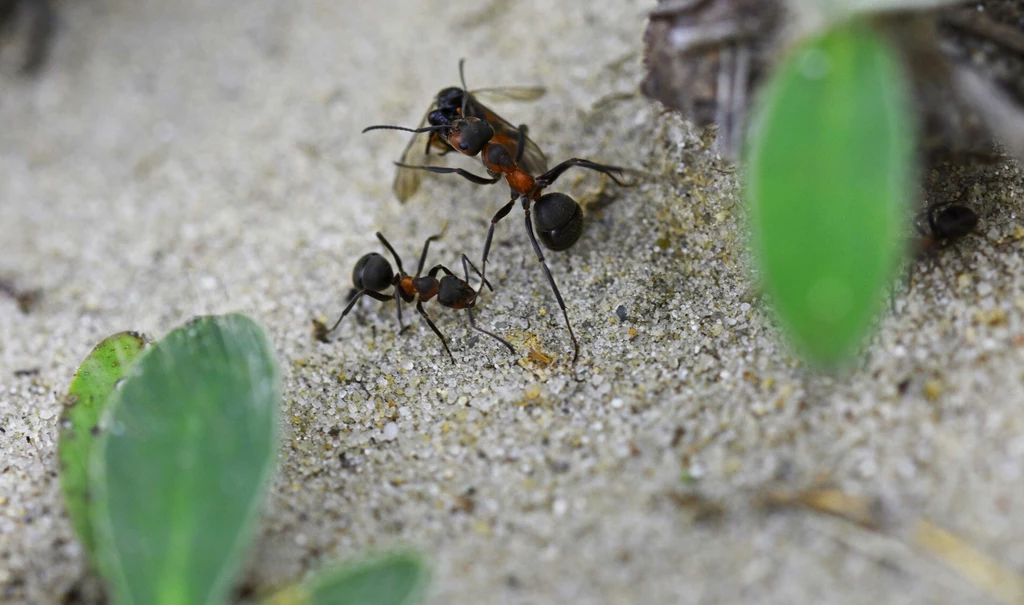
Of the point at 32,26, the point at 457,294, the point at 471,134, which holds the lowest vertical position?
the point at 457,294

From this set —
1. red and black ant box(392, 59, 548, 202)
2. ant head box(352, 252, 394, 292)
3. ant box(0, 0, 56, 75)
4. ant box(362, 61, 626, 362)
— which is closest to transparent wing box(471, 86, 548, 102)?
red and black ant box(392, 59, 548, 202)

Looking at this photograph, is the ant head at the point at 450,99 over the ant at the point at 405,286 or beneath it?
over

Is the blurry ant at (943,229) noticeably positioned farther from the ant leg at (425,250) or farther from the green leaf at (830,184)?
the ant leg at (425,250)

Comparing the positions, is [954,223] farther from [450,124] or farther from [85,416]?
[85,416]

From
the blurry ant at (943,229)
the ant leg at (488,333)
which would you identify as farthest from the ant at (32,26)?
the blurry ant at (943,229)

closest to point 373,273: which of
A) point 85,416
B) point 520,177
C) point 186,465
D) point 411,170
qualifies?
point 411,170

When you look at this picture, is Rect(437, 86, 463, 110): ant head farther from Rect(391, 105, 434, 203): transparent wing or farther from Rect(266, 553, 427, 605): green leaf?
Rect(266, 553, 427, 605): green leaf

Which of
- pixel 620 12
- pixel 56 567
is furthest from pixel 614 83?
pixel 56 567
